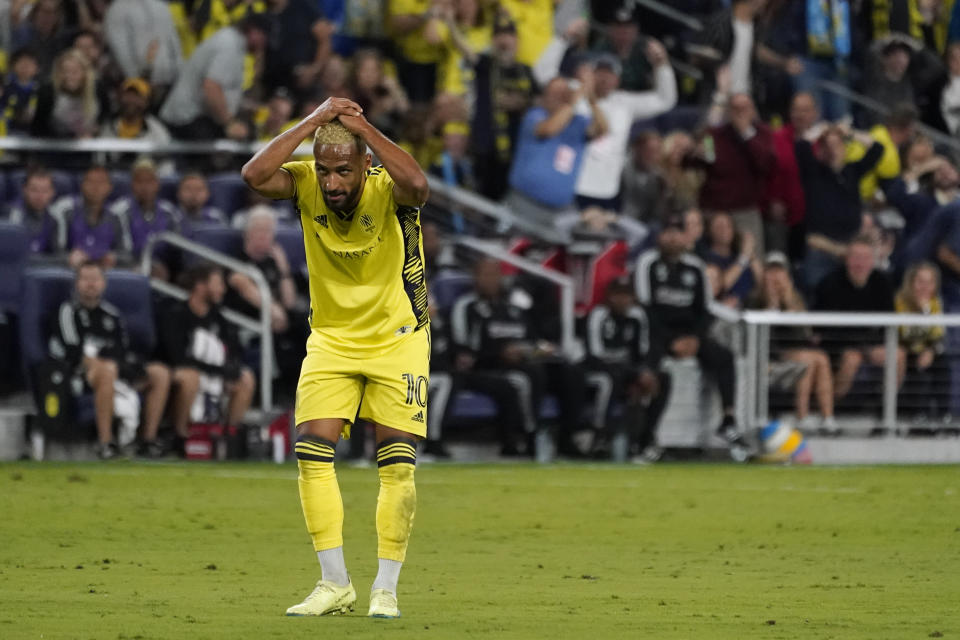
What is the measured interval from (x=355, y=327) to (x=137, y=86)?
10404mm

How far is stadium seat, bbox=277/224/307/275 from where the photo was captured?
17.4m

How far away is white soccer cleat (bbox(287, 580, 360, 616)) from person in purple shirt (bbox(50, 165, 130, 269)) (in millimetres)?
9287

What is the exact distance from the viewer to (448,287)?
57.1 feet

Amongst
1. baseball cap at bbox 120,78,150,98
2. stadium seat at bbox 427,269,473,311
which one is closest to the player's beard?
stadium seat at bbox 427,269,473,311

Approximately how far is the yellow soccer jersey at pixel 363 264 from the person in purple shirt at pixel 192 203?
9221mm

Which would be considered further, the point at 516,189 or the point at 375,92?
the point at 516,189

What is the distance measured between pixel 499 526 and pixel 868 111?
1191 cm

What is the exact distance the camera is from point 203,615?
7.93m

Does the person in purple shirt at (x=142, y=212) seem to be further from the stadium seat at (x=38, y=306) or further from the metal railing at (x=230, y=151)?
the stadium seat at (x=38, y=306)

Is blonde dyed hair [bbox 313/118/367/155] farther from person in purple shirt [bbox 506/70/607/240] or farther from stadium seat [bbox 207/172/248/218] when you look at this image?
person in purple shirt [bbox 506/70/607/240]

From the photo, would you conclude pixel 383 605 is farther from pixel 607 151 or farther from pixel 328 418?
pixel 607 151

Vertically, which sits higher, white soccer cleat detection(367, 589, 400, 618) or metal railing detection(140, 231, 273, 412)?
metal railing detection(140, 231, 273, 412)

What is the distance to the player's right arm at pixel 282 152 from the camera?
7777 millimetres

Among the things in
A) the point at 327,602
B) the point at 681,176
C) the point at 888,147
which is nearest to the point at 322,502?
the point at 327,602
